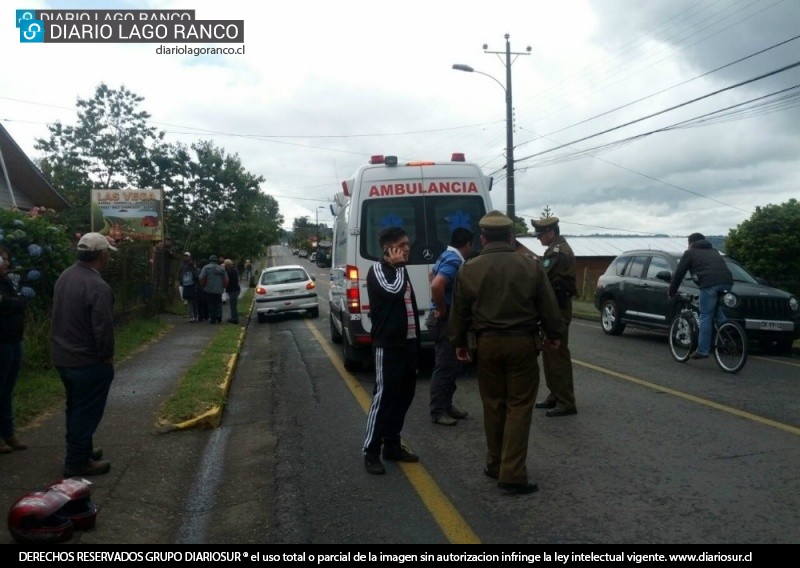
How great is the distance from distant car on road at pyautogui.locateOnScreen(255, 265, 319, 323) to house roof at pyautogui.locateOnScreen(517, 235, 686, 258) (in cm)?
2508

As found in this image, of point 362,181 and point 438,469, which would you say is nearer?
point 438,469

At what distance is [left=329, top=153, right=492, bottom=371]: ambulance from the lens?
10.2 meters

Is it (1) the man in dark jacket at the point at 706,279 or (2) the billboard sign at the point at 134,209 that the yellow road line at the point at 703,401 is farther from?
(2) the billboard sign at the point at 134,209

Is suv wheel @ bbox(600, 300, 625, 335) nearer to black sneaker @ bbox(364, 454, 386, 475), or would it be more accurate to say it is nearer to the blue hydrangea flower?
the blue hydrangea flower

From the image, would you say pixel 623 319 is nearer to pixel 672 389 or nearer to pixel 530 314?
pixel 672 389

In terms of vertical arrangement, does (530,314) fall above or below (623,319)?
above

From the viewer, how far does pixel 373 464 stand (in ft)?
19.2

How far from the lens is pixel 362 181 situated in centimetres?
1033

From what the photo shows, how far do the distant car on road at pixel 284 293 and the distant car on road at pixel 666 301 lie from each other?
8928 millimetres

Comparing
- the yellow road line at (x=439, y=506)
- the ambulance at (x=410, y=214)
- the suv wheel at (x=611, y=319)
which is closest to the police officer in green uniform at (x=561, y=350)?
the yellow road line at (x=439, y=506)

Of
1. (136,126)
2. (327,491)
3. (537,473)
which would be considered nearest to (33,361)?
(327,491)

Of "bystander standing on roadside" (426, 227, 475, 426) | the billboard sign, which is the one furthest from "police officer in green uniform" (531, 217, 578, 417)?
the billboard sign

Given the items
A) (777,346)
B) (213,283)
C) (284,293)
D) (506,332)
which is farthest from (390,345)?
(284,293)

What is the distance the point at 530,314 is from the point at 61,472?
3744 mm
